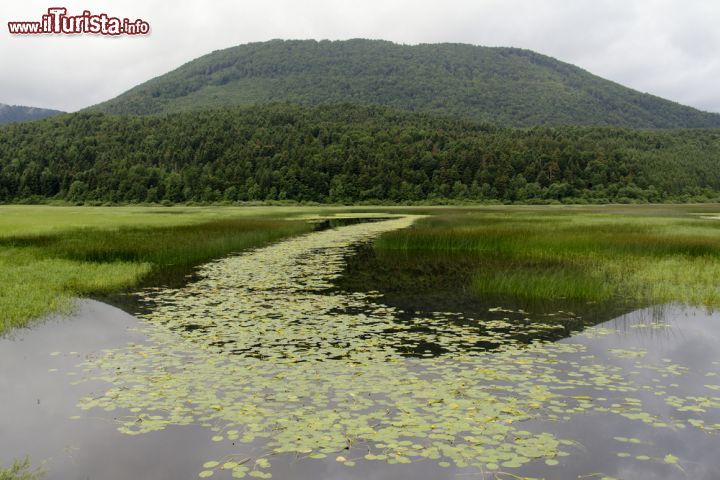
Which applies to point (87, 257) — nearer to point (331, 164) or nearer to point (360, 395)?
point (360, 395)

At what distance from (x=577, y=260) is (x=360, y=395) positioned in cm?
2056

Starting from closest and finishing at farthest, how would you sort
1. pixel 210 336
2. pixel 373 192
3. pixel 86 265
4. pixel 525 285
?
pixel 210 336 < pixel 525 285 < pixel 86 265 < pixel 373 192

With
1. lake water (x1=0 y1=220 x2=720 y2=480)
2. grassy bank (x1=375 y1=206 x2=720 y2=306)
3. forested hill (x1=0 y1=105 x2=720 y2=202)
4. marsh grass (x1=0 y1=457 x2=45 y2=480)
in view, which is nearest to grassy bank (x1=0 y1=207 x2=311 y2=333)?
lake water (x1=0 y1=220 x2=720 y2=480)

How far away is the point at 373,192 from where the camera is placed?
14012 cm

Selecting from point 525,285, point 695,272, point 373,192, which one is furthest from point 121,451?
point 373,192

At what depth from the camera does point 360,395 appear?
9961mm

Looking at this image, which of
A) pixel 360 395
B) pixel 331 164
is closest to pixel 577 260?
pixel 360 395

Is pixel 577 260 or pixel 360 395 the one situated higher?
pixel 577 260

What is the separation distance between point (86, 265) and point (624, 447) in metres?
23.4

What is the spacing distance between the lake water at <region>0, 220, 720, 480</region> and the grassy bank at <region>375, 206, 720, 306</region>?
3.36 metres

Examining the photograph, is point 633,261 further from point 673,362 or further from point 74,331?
point 74,331

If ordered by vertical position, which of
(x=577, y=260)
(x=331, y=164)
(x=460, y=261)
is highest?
(x=331, y=164)

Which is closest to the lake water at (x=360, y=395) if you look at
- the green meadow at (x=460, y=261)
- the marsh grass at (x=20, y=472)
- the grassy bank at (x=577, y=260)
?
the marsh grass at (x=20, y=472)

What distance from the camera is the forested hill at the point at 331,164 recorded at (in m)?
138
